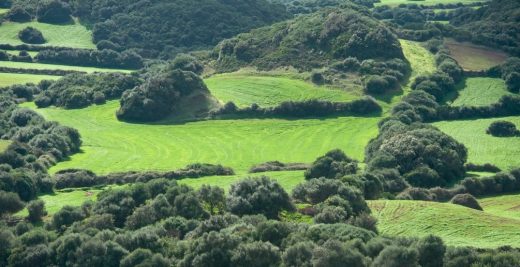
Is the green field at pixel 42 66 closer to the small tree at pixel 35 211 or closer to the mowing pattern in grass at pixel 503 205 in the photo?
the small tree at pixel 35 211

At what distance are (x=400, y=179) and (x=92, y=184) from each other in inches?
1341

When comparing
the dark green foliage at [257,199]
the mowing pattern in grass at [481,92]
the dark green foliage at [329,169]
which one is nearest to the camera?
the dark green foliage at [257,199]

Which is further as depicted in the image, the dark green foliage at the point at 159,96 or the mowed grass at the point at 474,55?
the mowed grass at the point at 474,55

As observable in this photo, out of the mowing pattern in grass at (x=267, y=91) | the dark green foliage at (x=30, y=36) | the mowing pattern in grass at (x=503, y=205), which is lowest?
the mowing pattern in grass at (x=503, y=205)

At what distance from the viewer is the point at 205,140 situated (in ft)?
408

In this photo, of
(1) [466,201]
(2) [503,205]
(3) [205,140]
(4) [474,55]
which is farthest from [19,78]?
(2) [503,205]

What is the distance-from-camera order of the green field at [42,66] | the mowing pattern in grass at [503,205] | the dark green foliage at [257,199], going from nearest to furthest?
the dark green foliage at [257,199]
the mowing pattern in grass at [503,205]
the green field at [42,66]

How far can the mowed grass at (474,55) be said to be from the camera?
166 m

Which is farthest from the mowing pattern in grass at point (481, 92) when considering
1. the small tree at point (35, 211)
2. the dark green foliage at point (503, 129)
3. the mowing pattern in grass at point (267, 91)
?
the small tree at point (35, 211)

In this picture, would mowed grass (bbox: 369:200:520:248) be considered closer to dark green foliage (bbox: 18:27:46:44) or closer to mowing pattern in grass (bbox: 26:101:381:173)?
mowing pattern in grass (bbox: 26:101:381:173)

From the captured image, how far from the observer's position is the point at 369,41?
16125cm

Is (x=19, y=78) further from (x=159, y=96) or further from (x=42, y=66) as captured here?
(x=159, y=96)

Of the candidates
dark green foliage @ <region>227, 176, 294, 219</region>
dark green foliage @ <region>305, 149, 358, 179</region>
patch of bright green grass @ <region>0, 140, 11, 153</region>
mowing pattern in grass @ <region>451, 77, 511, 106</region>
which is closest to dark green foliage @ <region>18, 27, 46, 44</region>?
patch of bright green grass @ <region>0, 140, 11, 153</region>

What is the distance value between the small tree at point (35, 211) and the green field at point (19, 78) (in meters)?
73.9
